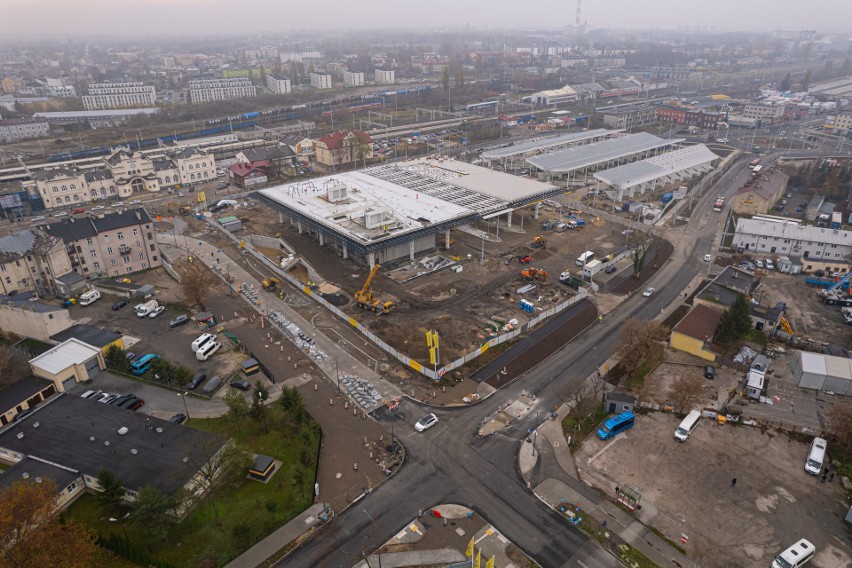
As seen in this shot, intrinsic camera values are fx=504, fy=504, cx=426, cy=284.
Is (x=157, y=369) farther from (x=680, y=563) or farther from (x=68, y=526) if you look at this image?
(x=680, y=563)

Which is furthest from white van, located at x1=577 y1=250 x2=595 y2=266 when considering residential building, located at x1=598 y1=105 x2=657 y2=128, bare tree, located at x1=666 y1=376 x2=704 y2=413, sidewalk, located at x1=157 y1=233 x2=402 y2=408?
residential building, located at x1=598 y1=105 x2=657 y2=128

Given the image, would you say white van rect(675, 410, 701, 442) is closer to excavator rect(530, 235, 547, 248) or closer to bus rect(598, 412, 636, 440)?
bus rect(598, 412, 636, 440)

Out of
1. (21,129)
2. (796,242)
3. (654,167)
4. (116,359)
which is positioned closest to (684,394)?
(796,242)

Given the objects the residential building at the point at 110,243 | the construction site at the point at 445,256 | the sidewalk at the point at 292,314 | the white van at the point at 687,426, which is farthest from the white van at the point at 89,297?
the white van at the point at 687,426

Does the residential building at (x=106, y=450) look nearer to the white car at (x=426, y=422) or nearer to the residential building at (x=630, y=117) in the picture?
the white car at (x=426, y=422)

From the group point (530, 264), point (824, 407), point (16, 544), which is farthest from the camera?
point (530, 264)

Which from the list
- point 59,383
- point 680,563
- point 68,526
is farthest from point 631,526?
point 59,383
